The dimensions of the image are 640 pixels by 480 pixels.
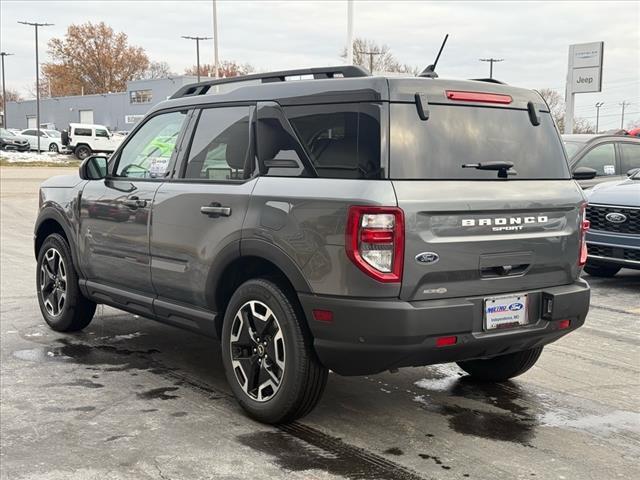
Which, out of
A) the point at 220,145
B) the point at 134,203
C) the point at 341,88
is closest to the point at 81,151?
the point at 134,203

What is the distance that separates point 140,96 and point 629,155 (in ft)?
239

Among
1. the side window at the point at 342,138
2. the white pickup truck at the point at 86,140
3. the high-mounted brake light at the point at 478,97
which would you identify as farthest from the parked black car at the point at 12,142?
Result: the high-mounted brake light at the point at 478,97

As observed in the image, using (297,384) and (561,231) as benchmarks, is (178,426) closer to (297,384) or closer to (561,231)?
(297,384)

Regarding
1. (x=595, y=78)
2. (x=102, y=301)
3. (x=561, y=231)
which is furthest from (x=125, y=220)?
(x=595, y=78)

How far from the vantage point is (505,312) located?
4.02 metres

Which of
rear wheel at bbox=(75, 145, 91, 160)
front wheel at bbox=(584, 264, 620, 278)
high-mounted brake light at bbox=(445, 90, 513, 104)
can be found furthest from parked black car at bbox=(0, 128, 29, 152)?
high-mounted brake light at bbox=(445, 90, 513, 104)

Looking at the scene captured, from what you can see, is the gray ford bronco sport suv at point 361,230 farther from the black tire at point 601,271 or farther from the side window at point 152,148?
the black tire at point 601,271

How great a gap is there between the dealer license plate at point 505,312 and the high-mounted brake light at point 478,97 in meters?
1.10

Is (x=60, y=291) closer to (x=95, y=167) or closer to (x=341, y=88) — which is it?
(x=95, y=167)

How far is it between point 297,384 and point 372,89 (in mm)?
1608

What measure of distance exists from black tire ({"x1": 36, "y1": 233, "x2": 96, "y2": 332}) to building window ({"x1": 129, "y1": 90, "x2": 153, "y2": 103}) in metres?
73.5

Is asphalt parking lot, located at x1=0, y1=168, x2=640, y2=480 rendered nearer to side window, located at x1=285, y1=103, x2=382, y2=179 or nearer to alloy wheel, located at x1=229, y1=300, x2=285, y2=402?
alloy wheel, located at x1=229, y1=300, x2=285, y2=402

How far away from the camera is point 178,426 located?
422 centimetres

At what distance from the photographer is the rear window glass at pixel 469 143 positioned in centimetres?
384
